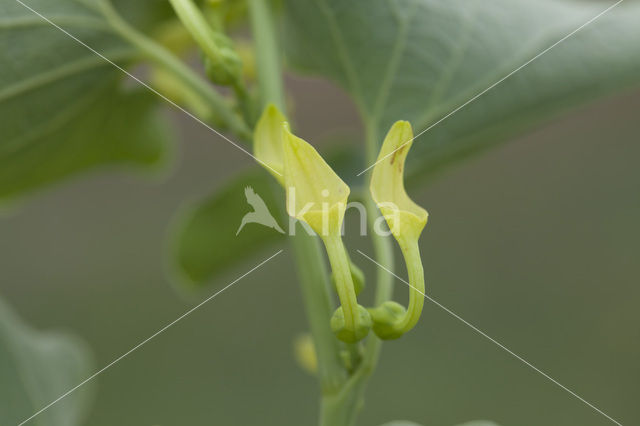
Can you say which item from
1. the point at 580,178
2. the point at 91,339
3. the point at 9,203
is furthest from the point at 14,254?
the point at 580,178

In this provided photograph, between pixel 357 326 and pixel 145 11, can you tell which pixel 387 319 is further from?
pixel 145 11

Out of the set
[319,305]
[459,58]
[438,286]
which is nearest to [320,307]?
[319,305]

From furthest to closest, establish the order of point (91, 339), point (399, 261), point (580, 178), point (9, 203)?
1. point (580, 178)
2. point (91, 339)
3. point (9, 203)
4. point (399, 261)

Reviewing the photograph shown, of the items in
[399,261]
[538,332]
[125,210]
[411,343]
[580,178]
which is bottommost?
[399,261]

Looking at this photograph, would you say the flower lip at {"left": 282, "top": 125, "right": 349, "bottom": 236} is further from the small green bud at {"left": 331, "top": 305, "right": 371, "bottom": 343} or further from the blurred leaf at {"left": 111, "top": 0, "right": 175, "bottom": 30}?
the blurred leaf at {"left": 111, "top": 0, "right": 175, "bottom": 30}

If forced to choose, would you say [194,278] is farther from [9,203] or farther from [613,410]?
[613,410]

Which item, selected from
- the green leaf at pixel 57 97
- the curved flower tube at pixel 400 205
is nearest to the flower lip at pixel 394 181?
the curved flower tube at pixel 400 205

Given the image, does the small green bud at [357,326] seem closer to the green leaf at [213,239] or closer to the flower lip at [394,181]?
the flower lip at [394,181]
